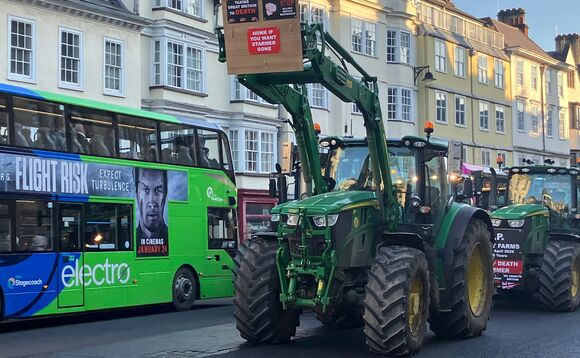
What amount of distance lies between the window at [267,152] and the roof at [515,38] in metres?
21.8

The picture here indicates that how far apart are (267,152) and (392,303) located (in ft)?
78.3

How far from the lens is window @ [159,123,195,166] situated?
16.7 meters

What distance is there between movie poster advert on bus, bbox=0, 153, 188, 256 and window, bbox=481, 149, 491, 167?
30.5 metres

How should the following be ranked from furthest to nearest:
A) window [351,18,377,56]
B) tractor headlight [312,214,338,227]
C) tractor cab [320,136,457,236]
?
window [351,18,377,56]
tractor cab [320,136,457,236]
tractor headlight [312,214,338,227]

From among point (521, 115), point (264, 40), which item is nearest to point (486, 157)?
point (521, 115)

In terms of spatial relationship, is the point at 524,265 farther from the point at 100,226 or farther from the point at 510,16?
the point at 510,16

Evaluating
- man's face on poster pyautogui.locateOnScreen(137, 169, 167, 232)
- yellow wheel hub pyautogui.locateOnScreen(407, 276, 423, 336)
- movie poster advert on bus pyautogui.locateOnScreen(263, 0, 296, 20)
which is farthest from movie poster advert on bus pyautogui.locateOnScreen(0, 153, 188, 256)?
yellow wheel hub pyautogui.locateOnScreen(407, 276, 423, 336)

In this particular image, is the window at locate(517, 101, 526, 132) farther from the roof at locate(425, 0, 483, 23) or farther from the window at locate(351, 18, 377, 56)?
the window at locate(351, 18, 377, 56)

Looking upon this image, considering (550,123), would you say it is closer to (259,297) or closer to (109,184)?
(109,184)

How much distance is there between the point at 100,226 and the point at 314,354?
22.6ft

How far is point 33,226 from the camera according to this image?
45.4ft

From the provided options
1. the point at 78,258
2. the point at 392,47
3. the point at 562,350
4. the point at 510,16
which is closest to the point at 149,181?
the point at 78,258

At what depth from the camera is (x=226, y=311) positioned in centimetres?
1700

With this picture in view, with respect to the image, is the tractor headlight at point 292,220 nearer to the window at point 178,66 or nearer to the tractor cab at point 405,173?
the tractor cab at point 405,173
